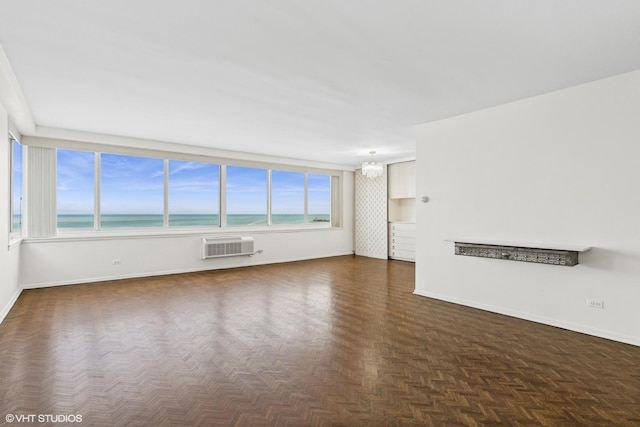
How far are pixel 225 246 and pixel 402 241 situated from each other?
4.57 metres

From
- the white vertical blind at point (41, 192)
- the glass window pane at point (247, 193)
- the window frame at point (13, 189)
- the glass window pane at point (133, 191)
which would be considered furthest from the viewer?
the glass window pane at point (247, 193)

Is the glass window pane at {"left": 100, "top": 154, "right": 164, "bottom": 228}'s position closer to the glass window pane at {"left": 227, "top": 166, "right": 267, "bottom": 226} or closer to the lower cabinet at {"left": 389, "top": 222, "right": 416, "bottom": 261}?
the glass window pane at {"left": 227, "top": 166, "right": 267, "bottom": 226}

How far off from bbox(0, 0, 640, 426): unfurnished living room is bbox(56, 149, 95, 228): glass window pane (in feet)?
0.14

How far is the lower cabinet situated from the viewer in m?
8.77

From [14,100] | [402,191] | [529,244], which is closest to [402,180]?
[402,191]

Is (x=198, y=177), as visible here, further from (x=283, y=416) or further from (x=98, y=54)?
(x=283, y=416)

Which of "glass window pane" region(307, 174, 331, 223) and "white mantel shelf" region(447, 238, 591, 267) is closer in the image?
"white mantel shelf" region(447, 238, 591, 267)

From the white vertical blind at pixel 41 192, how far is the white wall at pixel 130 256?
24 cm

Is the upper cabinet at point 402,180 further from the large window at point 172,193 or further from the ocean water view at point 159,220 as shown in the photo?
the ocean water view at point 159,220

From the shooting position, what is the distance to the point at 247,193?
8.95 meters

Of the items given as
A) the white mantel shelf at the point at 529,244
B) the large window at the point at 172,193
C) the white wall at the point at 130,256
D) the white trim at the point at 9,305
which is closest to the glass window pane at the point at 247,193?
the large window at the point at 172,193

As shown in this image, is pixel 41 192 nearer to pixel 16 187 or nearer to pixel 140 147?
pixel 16 187

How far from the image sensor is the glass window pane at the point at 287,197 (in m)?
8.95

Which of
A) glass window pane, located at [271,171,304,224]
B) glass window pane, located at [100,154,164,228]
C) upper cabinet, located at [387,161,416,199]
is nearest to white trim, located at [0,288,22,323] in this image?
glass window pane, located at [100,154,164,228]
